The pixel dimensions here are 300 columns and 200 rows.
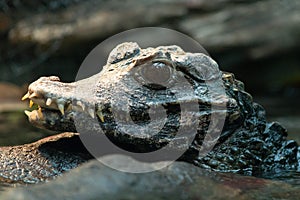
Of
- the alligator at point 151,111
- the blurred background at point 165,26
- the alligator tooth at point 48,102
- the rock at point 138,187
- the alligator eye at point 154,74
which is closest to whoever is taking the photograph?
the rock at point 138,187

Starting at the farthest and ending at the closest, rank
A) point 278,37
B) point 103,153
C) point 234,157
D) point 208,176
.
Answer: point 278,37
point 234,157
point 103,153
point 208,176

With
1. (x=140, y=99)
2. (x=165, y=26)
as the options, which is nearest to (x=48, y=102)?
(x=140, y=99)

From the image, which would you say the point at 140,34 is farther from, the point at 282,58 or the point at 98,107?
the point at 98,107

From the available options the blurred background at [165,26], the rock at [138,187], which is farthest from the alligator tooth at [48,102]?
the blurred background at [165,26]

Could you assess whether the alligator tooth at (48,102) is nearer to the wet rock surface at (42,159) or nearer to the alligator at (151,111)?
the alligator at (151,111)

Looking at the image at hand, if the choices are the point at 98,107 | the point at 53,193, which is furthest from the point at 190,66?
the point at 53,193

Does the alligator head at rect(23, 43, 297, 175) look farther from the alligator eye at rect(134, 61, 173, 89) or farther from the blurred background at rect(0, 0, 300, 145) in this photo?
the blurred background at rect(0, 0, 300, 145)

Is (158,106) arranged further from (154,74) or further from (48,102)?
(48,102)
